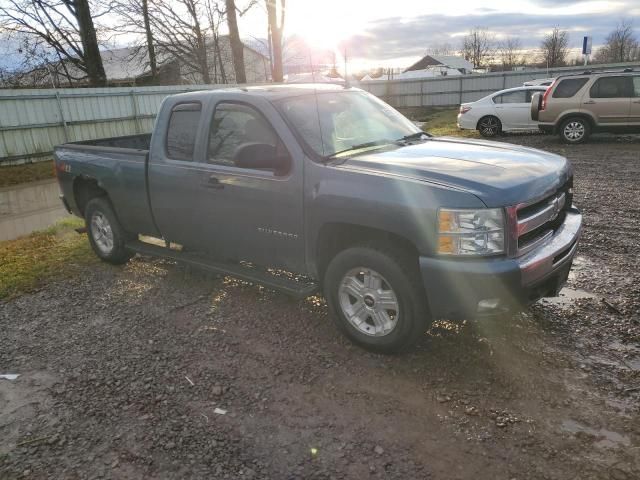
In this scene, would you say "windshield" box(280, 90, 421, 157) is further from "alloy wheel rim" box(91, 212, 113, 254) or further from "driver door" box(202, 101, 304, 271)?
"alloy wheel rim" box(91, 212, 113, 254)

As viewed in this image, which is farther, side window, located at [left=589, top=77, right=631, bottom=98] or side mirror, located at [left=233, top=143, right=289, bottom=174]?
side window, located at [left=589, top=77, right=631, bottom=98]

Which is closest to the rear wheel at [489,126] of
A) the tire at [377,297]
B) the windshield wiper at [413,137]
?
the windshield wiper at [413,137]

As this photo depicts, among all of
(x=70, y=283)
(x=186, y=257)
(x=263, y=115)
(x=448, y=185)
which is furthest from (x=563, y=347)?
(x=70, y=283)

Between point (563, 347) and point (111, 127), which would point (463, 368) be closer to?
point (563, 347)

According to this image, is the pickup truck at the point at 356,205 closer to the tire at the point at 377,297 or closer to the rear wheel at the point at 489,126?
the tire at the point at 377,297

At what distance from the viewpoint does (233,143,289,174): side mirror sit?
3807 mm

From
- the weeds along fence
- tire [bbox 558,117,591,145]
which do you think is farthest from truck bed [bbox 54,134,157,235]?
tire [bbox 558,117,591,145]

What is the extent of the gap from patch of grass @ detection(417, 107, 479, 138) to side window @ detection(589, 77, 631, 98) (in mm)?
4285

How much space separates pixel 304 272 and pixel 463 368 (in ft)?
4.57

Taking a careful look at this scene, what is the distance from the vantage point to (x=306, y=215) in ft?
12.6

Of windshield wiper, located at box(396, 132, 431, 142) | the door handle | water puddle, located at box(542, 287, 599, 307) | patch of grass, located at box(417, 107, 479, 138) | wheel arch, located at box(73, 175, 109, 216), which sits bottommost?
water puddle, located at box(542, 287, 599, 307)

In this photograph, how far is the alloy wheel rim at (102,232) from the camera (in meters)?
6.01

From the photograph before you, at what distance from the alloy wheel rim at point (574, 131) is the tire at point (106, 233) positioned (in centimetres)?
1219

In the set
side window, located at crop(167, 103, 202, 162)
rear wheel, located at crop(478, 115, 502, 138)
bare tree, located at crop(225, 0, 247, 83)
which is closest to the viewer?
side window, located at crop(167, 103, 202, 162)
